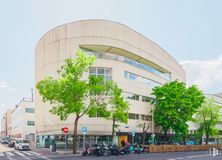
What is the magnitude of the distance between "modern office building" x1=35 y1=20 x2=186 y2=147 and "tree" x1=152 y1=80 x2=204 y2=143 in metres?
3.15

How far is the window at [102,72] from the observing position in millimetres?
48812

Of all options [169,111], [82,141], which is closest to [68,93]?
[82,141]

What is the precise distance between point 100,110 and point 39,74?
78.6ft

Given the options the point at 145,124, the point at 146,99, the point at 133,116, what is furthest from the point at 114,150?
the point at 146,99

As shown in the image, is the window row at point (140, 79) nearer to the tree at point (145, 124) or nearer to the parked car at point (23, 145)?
the tree at point (145, 124)

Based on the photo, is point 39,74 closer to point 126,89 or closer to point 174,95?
point 126,89

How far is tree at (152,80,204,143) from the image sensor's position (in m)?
53.3

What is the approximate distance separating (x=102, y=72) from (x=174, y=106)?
14.1 m

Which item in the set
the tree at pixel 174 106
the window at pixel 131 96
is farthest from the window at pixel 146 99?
the window at pixel 131 96

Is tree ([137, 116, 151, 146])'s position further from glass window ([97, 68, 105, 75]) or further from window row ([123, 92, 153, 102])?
glass window ([97, 68, 105, 75])

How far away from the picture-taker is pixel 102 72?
163ft

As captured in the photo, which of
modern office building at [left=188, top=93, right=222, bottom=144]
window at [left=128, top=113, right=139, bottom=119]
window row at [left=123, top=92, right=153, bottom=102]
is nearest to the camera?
window row at [left=123, top=92, right=153, bottom=102]

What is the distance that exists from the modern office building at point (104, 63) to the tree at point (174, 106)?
3.15 meters

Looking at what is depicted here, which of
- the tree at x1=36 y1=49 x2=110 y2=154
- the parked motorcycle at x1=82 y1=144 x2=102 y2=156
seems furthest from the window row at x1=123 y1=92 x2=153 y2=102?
the parked motorcycle at x1=82 y1=144 x2=102 y2=156
